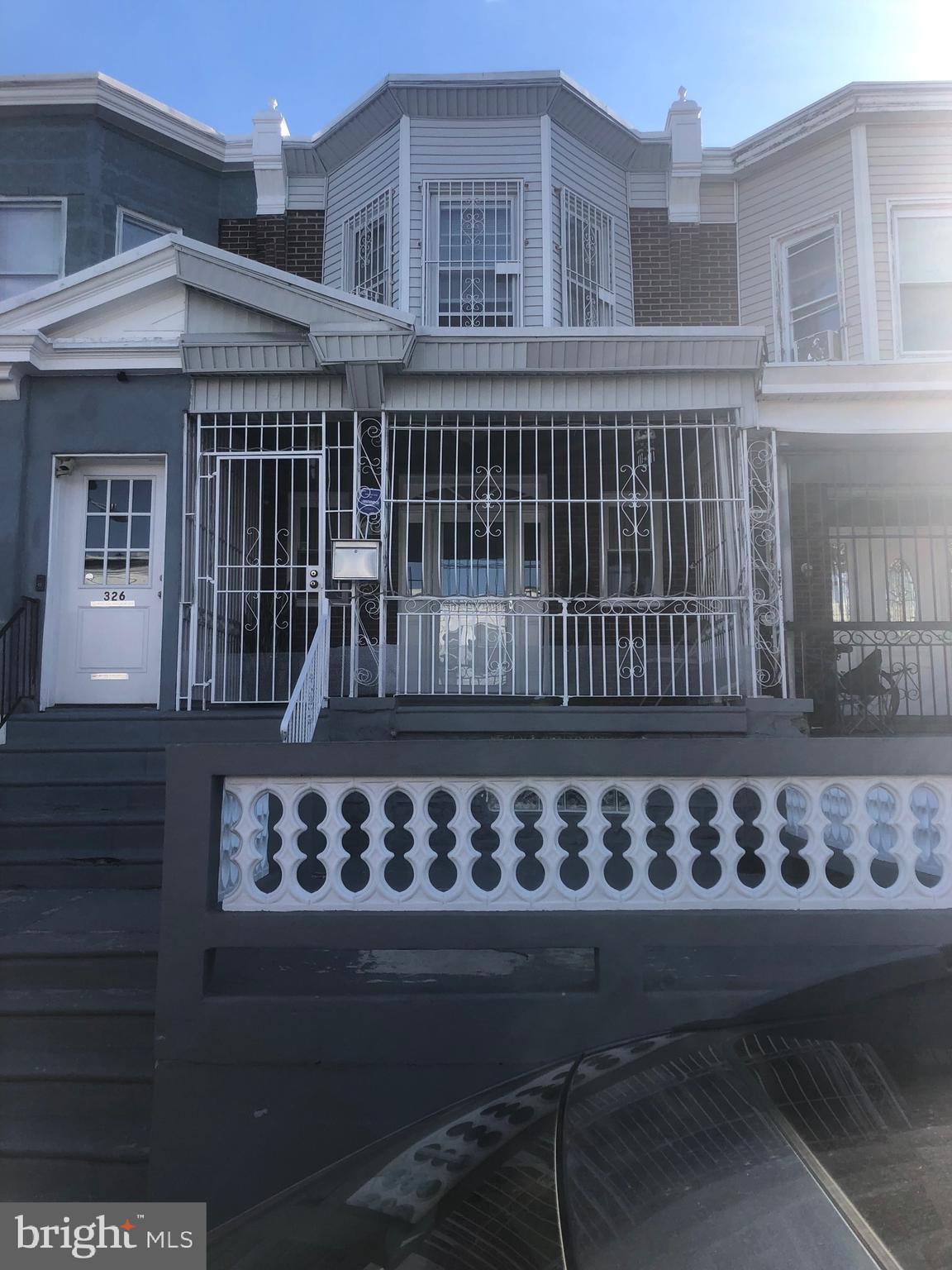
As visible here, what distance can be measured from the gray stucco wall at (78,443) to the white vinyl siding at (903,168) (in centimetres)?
802

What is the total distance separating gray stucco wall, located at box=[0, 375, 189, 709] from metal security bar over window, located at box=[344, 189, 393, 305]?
11.2 feet

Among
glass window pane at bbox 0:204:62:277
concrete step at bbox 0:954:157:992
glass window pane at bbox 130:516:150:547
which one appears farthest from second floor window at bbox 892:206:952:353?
concrete step at bbox 0:954:157:992

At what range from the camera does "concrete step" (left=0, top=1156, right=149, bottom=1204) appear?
3330 millimetres

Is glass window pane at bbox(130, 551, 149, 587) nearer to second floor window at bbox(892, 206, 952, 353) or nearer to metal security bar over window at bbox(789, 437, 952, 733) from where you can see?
metal security bar over window at bbox(789, 437, 952, 733)

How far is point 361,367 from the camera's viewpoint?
24.9ft

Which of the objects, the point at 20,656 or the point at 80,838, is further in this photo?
the point at 20,656

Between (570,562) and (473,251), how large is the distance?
4.69 meters

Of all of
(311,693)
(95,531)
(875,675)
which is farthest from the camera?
(875,675)

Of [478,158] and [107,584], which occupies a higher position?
[478,158]

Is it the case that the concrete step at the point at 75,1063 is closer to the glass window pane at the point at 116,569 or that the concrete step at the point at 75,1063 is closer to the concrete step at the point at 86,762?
the concrete step at the point at 86,762

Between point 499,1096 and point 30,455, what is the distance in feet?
24.3

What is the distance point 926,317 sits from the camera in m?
10.4

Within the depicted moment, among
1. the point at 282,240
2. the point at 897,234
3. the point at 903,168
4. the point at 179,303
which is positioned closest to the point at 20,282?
the point at 282,240

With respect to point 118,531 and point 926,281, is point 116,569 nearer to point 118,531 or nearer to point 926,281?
point 118,531
